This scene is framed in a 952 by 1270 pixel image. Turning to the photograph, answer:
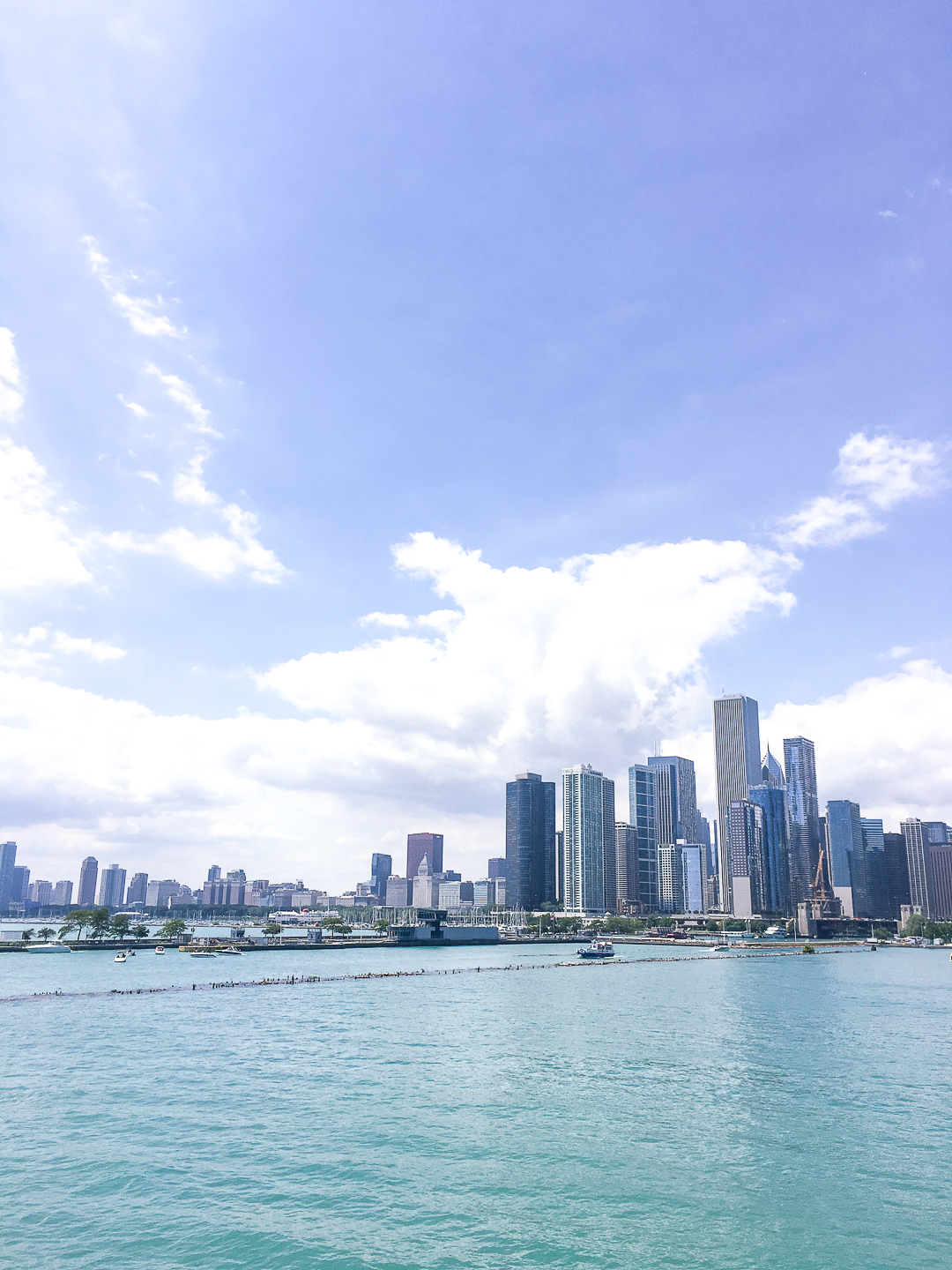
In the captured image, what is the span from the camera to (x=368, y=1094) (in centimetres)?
5572

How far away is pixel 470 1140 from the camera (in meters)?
45.1

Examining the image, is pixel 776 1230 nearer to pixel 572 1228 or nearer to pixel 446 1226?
pixel 572 1228

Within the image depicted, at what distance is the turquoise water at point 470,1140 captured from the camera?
33062 millimetres

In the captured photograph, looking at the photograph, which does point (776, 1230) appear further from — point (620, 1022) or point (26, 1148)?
point (620, 1022)

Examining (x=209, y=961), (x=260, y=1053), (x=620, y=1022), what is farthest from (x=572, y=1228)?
(x=209, y=961)

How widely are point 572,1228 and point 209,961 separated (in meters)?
153

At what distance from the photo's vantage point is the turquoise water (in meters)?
33.1

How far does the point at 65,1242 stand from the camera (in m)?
32.6

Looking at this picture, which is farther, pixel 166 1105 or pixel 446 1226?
pixel 166 1105

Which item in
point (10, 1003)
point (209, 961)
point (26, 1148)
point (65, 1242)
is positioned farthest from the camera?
point (209, 961)

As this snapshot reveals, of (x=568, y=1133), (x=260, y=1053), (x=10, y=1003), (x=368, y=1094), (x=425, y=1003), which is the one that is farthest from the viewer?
(x=425, y=1003)

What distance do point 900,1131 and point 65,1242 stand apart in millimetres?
44445

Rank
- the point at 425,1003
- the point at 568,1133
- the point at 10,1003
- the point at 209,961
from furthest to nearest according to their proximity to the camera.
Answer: the point at 209,961 → the point at 425,1003 → the point at 10,1003 → the point at 568,1133

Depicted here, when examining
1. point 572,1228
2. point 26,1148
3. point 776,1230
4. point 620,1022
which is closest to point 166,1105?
point 26,1148
